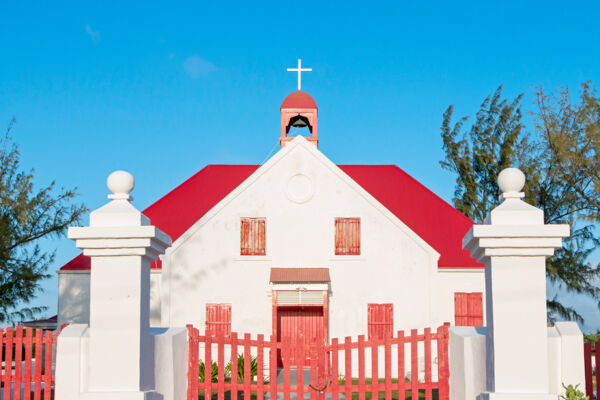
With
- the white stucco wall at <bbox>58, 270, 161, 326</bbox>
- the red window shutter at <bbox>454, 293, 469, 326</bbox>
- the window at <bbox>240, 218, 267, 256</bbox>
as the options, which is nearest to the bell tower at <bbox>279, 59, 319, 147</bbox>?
the window at <bbox>240, 218, 267, 256</bbox>

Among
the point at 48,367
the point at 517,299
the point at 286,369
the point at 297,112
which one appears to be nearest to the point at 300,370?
the point at 286,369

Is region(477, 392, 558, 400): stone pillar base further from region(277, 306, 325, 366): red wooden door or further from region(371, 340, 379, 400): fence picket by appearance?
region(277, 306, 325, 366): red wooden door

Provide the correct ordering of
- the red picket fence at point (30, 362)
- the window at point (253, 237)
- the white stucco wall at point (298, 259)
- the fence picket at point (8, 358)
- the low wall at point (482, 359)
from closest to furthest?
the low wall at point (482, 359), the red picket fence at point (30, 362), the fence picket at point (8, 358), the white stucco wall at point (298, 259), the window at point (253, 237)

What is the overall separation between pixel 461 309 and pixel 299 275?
5321mm

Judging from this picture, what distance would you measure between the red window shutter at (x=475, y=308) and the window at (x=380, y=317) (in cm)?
265

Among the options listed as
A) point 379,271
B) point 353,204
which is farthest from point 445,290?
point 353,204

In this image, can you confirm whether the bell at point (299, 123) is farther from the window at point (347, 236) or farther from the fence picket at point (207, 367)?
the fence picket at point (207, 367)

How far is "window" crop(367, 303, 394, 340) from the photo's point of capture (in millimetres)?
20688

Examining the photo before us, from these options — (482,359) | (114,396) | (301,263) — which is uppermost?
(301,263)

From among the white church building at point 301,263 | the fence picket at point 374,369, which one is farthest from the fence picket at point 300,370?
the white church building at point 301,263

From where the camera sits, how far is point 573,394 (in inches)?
263

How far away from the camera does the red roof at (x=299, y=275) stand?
66.1 feet

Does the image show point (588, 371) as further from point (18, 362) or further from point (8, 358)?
point (8, 358)

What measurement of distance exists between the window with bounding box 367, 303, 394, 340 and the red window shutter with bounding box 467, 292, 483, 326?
265 centimetres
